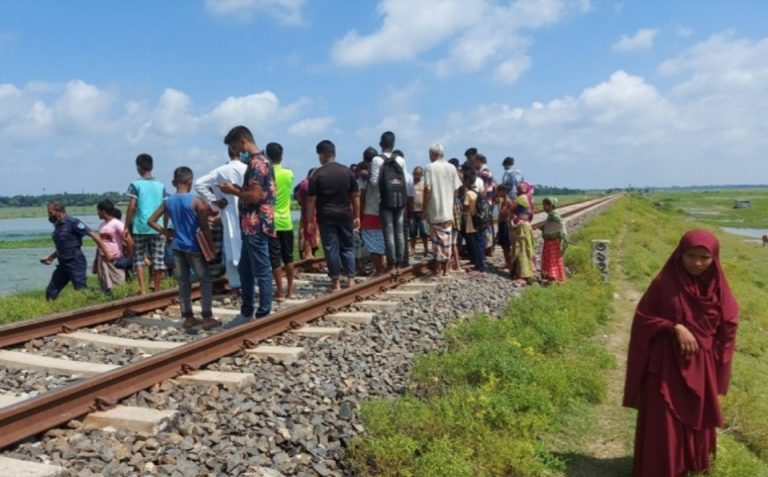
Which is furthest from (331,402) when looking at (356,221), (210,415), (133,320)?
(356,221)

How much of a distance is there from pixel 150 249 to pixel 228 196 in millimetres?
2524

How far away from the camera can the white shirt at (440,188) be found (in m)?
9.40

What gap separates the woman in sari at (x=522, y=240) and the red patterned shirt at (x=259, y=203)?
190 inches

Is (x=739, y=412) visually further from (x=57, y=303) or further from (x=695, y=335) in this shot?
(x=57, y=303)

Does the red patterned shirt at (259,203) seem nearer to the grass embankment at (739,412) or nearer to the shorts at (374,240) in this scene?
the grass embankment at (739,412)

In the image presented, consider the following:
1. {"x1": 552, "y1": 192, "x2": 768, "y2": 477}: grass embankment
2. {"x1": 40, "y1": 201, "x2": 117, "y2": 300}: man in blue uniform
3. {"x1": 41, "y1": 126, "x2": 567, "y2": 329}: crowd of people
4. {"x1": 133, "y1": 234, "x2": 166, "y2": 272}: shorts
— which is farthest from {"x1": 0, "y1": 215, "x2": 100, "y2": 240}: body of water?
{"x1": 552, "y1": 192, "x2": 768, "y2": 477}: grass embankment

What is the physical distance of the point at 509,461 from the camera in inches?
144

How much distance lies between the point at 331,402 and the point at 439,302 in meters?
3.61

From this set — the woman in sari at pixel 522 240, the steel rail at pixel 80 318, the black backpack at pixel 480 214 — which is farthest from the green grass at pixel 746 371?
the steel rail at pixel 80 318

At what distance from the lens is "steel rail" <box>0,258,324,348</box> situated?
A: 5770 mm

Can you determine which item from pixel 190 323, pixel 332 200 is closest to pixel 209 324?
pixel 190 323

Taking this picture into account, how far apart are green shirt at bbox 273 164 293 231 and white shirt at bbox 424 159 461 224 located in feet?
7.89

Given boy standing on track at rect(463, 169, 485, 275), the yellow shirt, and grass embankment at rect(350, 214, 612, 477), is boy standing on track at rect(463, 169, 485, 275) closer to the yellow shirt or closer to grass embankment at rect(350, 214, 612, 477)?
the yellow shirt

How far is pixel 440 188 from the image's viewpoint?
9.41 meters
